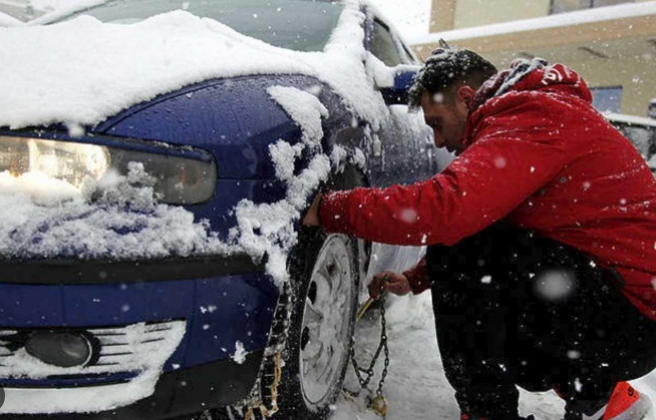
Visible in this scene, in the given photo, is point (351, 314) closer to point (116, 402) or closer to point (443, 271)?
point (443, 271)

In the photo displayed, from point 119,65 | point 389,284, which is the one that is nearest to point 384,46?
point 389,284

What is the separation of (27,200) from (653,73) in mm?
13922

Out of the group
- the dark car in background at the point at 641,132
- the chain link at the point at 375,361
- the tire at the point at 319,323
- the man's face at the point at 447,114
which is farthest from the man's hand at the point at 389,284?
the dark car in background at the point at 641,132

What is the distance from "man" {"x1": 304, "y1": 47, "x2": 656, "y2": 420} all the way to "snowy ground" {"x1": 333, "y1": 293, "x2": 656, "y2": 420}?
12.2 inches

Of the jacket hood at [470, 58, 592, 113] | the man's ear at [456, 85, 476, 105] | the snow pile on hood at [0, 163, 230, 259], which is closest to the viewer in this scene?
the snow pile on hood at [0, 163, 230, 259]

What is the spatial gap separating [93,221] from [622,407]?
5.54ft

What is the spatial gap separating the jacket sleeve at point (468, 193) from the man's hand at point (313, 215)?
0.02 m

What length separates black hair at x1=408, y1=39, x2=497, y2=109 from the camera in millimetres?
1812

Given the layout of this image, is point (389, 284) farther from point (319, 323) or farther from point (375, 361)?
point (319, 323)

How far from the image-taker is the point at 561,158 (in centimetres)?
149

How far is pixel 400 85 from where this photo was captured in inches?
85.4

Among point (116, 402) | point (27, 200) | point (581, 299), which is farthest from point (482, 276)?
point (27, 200)

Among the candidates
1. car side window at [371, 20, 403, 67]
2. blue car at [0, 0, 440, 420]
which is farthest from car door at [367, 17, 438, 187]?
blue car at [0, 0, 440, 420]

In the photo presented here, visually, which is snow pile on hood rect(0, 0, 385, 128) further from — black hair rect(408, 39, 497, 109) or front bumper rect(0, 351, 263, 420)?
front bumper rect(0, 351, 263, 420)
